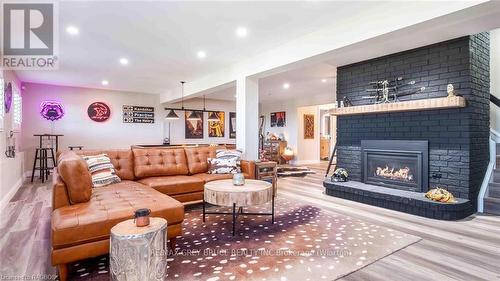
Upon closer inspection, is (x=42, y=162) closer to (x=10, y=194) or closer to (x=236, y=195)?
(x=10, y=194)

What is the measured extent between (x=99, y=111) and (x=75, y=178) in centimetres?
658

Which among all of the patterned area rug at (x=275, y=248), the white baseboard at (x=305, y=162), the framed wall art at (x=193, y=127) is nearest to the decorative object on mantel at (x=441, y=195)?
the patterned area rug at (x=275, y=248)

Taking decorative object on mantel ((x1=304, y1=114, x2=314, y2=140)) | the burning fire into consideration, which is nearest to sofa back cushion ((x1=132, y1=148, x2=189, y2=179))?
the burning fire

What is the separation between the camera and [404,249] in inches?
103

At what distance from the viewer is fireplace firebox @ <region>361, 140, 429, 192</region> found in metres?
4.09

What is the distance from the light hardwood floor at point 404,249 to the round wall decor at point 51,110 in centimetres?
377

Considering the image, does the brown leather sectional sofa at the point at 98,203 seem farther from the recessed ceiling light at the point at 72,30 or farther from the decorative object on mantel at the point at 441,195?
the decorative object on mantel at the point at 441,195

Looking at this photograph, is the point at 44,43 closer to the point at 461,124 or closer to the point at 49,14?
the point at 49,14

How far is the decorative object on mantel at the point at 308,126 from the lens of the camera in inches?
414

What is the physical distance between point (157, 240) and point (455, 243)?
292 cm

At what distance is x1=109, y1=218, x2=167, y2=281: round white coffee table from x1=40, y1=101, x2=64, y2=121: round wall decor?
7.25 meters

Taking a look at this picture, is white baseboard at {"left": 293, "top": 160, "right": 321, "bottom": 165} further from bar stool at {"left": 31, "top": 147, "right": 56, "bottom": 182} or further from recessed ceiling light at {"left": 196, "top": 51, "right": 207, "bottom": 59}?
bar stool at {"left": 31, "top": 147, "right": 56, "bottom": 182}

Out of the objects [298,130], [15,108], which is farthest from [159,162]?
[298,130]

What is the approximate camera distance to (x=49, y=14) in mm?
3180
